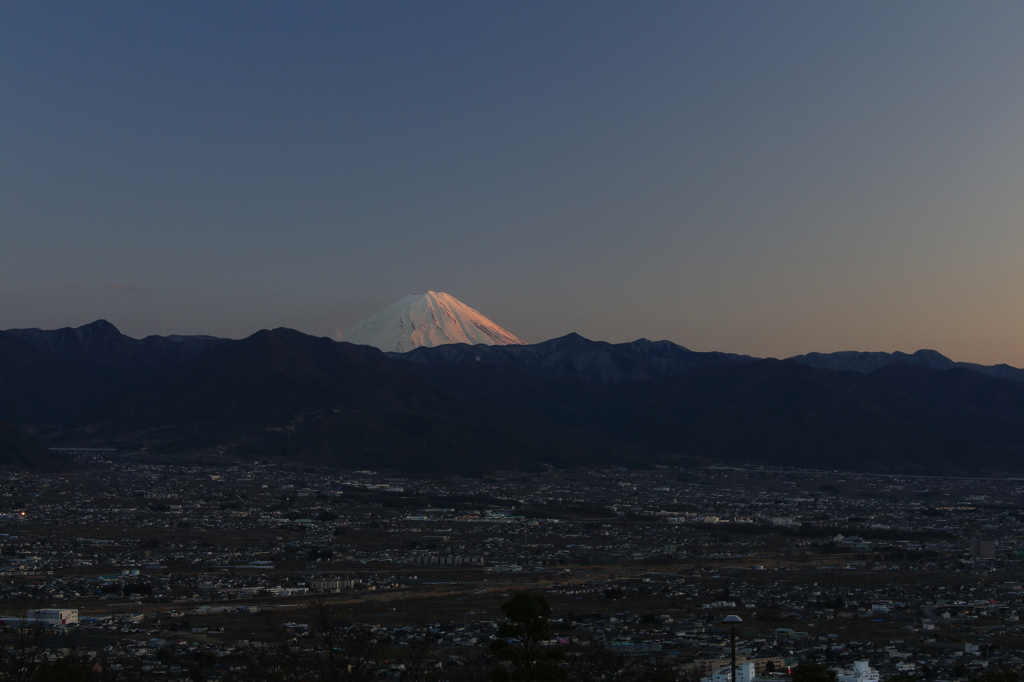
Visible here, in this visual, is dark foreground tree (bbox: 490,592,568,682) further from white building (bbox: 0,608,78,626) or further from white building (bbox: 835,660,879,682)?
white building (bbox: 0,608,78,626)

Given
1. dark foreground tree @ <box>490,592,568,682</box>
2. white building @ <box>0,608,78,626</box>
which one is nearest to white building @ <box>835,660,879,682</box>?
dark foreground tree @ <box>490,592,568,682</box>

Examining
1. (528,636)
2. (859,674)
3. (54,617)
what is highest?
(528,636)

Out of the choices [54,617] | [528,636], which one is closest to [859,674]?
[528,636]

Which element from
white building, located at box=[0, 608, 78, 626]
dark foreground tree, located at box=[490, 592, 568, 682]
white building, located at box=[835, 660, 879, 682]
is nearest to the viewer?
dark foreground tree, located at box=[490, 592, 568, 682]

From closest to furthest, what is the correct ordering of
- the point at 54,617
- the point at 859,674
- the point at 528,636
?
1. the point at 528,636
2. the point at 859,674
3. the point at 54,617

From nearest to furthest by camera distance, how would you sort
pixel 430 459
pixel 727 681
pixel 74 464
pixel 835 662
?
pixel 727 681
pixel 835 662
pixel 74 464
pixel 430 459

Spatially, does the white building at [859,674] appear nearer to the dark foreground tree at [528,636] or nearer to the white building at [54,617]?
the dark foreground tree at [528,636]

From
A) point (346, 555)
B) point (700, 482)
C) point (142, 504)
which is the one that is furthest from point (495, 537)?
point (700, 482)

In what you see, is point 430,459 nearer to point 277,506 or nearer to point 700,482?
point 700,482

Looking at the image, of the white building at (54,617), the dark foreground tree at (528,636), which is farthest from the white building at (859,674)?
the white building at (54,617)

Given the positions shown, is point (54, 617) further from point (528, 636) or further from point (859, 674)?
point (528, 636)

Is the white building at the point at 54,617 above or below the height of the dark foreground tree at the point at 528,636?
below
